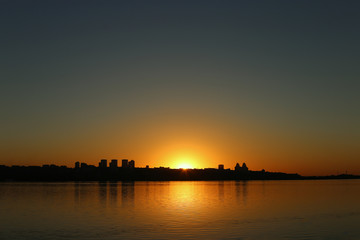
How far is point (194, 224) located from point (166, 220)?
212 inches

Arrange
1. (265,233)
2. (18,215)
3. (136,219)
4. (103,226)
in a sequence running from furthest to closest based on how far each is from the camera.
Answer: (18,215)
(136,219)
(103,226)
(265,233)

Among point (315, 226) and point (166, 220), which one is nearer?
point (315, 226)

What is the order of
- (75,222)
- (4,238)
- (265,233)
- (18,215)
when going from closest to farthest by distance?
(4,238), (265,233), (75,222), (18,215)

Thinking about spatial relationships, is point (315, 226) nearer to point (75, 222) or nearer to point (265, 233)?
point (265, 233)

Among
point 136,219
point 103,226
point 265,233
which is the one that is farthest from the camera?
point 136,219

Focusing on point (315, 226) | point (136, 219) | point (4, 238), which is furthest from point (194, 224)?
point (4, 238)

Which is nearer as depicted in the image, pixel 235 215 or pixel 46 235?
pixel 46 235

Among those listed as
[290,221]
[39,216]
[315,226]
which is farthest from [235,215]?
[39,216]

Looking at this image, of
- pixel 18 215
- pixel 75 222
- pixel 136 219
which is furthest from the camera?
pixel 18 215

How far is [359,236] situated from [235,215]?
21.4 meters

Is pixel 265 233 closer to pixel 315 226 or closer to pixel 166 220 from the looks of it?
pixel 315 226

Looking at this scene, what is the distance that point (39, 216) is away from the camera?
59.0 m

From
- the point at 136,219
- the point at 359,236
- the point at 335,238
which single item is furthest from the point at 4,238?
the point at 359,236

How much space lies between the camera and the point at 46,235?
41750mm
